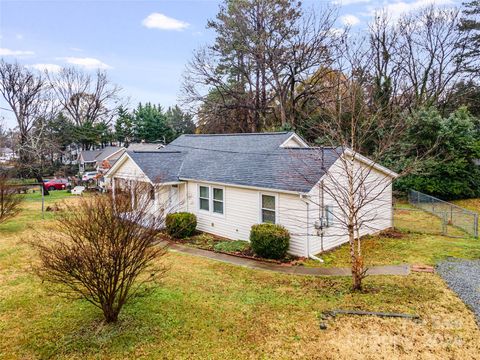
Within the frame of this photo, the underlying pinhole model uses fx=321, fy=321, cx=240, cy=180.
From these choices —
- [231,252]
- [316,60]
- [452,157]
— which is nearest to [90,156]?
[316,60]

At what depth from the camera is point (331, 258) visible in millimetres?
11406

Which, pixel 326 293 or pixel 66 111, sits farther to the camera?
pixel 66 111

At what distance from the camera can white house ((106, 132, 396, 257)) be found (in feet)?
37.8

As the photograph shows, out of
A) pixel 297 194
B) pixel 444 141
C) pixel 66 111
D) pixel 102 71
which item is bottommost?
pixel 297 194


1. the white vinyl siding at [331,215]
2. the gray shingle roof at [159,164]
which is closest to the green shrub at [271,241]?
the white vinyl siding at [331,215]

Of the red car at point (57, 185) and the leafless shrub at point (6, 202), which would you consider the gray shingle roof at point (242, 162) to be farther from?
the red car at point (57, 185)

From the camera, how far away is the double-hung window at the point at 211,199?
14463 millimetres

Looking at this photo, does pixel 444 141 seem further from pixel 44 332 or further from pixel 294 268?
pixel 44 332

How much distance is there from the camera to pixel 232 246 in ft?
41.5

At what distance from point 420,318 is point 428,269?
11.8ft

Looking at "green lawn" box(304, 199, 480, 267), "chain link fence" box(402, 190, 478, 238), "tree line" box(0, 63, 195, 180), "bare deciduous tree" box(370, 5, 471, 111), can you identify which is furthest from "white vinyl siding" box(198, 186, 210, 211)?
"tree line" box(0, 63, 195, 180)

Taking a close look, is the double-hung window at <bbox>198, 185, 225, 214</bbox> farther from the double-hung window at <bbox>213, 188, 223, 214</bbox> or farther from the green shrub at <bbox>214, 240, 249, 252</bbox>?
the green shrub at <bbox>214, 240, 249, 252</bbox>

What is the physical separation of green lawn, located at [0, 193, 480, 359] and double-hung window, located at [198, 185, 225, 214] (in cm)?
544

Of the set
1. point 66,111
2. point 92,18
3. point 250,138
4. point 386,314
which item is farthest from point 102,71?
point 386,314
